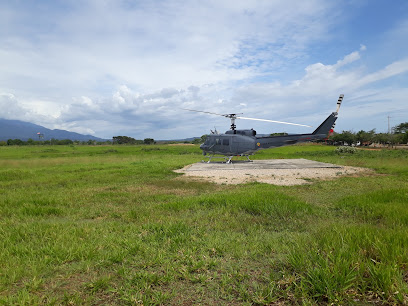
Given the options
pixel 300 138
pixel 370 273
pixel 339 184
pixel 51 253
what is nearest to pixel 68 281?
pixel 51 253

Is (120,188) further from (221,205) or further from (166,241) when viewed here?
(166,241)

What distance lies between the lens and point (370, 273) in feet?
8.36

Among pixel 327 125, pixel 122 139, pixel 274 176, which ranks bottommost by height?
pixel 274 176

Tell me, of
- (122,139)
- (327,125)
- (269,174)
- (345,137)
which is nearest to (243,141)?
(269,174)

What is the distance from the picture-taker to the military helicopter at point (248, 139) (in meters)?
19.8

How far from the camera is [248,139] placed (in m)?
19.8

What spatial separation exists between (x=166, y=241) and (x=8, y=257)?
7.60 ft

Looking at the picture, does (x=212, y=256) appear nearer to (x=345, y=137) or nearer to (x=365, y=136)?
(x=345, y=137)

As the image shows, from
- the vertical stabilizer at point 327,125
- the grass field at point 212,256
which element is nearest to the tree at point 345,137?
the vertical stabilizer at point 327,125

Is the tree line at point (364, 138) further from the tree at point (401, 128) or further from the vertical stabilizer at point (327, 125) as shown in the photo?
the vertical stabilizer at point (327, 125)

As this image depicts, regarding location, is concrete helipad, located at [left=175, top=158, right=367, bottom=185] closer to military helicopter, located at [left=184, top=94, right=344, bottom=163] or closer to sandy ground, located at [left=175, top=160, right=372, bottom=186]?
sandy ground, located at [left=175, top=160, right=372, bottom=186]

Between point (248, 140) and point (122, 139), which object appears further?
point (122, 139)

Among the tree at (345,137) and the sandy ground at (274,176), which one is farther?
the tree at (345,137)

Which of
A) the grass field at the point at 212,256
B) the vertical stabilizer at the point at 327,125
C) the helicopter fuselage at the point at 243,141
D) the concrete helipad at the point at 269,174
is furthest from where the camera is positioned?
the vertical stabilizer at the point at 327,125
